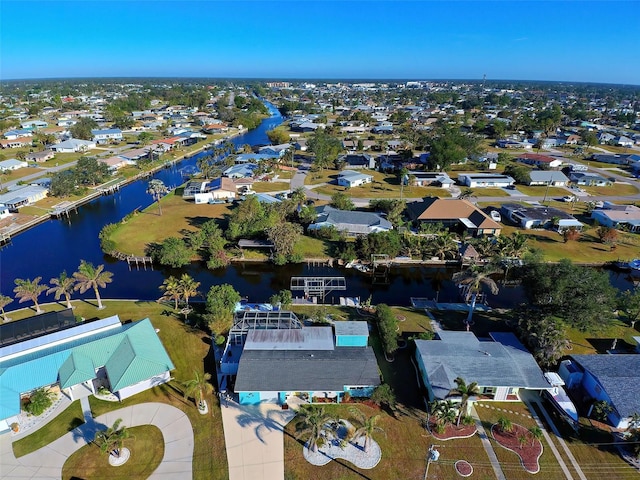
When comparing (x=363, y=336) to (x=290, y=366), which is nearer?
(x=290, y=366)

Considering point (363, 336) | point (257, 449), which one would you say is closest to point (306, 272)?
point (363, 336)

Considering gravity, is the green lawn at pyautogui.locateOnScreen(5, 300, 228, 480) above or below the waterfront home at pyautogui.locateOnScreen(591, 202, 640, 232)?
below

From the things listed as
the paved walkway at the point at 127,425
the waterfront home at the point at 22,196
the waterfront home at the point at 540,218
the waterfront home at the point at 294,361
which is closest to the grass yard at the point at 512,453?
the waterfront home at the point at 294,361

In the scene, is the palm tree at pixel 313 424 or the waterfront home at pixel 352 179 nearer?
the palm tree at pixel 313 424

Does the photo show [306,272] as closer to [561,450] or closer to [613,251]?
[561,450]

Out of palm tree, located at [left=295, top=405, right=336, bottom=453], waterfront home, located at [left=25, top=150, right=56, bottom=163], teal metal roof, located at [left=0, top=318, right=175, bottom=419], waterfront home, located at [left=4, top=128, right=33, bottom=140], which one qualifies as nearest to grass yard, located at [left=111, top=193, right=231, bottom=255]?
teal metal roof, located at [left=0, top=318, right=175, bottom=419]

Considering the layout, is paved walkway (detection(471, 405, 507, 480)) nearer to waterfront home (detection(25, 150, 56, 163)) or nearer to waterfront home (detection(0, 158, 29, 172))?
waterfront home (detection(0, 158, 29, 172))

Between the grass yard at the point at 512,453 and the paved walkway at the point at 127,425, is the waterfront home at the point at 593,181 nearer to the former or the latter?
the grass yard at the point at 512,453
